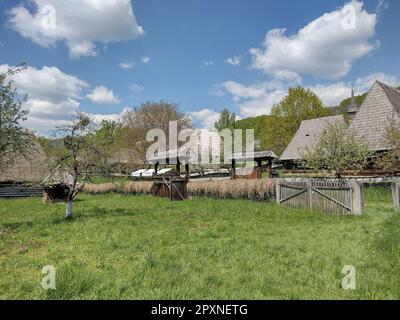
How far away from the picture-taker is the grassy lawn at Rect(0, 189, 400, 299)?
15.5 ft

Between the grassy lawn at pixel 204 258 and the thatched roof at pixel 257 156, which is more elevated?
the thatched roof at pixel 257 156

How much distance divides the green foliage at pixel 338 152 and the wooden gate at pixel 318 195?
6.57 metres

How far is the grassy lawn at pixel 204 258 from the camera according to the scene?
4.72m

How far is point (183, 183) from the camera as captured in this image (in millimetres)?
21734

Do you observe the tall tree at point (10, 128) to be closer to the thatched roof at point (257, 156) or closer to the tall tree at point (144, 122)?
the thatched roof at point (257, 156)

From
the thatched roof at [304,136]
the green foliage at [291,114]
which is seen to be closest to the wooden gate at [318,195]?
the thatched roof at [304,136]

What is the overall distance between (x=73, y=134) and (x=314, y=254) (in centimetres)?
1097

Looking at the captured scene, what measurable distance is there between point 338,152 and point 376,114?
7143mm

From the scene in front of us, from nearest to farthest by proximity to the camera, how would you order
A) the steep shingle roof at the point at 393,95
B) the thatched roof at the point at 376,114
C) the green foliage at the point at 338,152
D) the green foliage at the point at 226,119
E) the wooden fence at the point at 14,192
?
the green foliage at the point at 338,152, the thatched roof at the point at 376,114, the steep shingle roof at the point at 393,95, the wooden fence at the point at 14,192, the green foliage at the point at 226,119

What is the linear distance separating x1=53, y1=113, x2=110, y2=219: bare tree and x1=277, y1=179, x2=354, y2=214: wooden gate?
27.5ft

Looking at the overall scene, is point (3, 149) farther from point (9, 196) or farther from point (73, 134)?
point (9, 196)

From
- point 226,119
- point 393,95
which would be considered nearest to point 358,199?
point 393,95

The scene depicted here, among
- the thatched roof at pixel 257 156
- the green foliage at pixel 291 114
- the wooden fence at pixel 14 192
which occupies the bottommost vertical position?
the wooden fence at pixel 14 192

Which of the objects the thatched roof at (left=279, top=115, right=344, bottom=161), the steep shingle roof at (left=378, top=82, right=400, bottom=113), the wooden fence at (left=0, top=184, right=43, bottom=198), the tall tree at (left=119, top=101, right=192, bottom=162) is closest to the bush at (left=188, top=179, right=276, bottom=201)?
the steep shingle roof at (left=378, top=82, right=400, bottom=113)
